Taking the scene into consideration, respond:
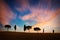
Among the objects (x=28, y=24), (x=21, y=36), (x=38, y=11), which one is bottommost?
(x=21, y=36)

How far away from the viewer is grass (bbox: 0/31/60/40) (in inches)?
178

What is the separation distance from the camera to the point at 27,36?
4.61 m

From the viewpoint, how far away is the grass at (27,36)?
4.52 m

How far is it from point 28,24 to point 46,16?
511mm

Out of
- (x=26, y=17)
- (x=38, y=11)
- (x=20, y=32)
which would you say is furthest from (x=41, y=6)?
(x=20, y=32)

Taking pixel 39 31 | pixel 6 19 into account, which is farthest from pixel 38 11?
pixel 6 19

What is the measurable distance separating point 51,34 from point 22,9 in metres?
0.97

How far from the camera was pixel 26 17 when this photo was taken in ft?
15.6

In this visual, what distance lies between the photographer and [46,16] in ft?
15.8

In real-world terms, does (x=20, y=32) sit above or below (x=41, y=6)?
below

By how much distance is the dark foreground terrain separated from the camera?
452 cm

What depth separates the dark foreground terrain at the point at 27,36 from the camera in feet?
14.8

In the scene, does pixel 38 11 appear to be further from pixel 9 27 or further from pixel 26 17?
pixel 9 27

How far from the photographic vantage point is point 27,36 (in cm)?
461
